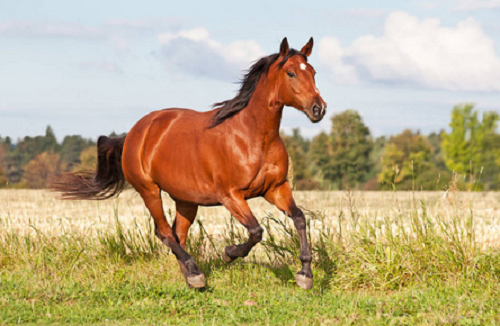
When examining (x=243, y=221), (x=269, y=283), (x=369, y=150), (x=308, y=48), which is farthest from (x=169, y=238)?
(x=369, y=150)

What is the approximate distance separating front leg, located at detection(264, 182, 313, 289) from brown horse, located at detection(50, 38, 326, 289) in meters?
0.01

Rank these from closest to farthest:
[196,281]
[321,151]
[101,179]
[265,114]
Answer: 1. [265,114]
2. [196,281]
3. [101,179]
4. [321,151]

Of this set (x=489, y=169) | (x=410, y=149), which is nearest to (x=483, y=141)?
(x=489, y=169)

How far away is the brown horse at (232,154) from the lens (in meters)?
6.45

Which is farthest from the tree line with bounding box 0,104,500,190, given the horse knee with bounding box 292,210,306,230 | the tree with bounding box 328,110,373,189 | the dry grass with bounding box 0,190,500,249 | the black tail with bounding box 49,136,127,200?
the horse knee with bounding box 292,210,306,230

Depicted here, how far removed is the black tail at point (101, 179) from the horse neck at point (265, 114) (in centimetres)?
310

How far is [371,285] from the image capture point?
748cm

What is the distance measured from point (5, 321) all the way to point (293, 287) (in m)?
3.36

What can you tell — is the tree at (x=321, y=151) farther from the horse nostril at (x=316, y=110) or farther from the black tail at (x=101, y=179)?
the horse nostril at (x=316, y=110)

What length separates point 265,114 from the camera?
6.64m

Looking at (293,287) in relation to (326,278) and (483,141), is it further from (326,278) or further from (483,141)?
(483,141)

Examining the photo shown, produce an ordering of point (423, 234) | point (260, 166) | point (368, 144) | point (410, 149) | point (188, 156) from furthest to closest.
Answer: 1. point (410, 149)
2. point (368, 144)
3. point (423, 234)
4. point (188, 156)
5. point (260, 166)

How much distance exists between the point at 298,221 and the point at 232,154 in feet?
3.56

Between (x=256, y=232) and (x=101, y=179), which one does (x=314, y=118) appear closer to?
(x=256, y=232)
